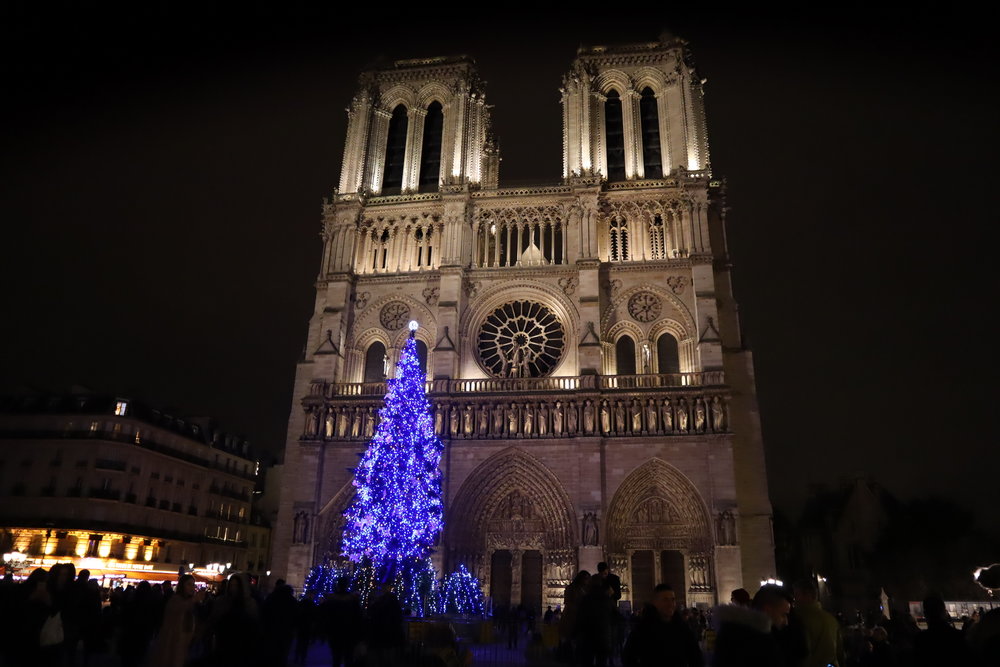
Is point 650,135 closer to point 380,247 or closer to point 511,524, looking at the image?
point 380,247

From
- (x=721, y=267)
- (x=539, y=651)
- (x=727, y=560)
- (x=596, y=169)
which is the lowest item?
(x=539, y=651)

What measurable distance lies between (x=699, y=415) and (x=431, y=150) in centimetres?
1659

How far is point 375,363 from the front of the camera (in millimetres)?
27016

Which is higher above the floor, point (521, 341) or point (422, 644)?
point (521, 341)

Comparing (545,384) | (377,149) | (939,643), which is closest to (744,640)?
(939,643)

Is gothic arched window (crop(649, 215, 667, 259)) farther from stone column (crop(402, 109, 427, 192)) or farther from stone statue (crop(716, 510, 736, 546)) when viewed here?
Result: stone column (crop(402, 109, 427, 192))

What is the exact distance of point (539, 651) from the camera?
41.0 feet

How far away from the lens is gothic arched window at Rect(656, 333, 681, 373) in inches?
985

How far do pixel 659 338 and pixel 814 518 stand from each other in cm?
2211

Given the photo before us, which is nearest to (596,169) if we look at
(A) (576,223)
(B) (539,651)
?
(A) (576,223)

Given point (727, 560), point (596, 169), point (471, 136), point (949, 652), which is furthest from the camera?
point (471, 136)

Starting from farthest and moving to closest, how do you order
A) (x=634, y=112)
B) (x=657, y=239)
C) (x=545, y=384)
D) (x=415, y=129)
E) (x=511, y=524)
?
(x=415, y=129)
(x=634, y=112)
(x=657, y=239)
(x=545, y=384)
(x=511, y=524)

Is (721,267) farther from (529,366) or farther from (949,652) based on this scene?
(949,652)

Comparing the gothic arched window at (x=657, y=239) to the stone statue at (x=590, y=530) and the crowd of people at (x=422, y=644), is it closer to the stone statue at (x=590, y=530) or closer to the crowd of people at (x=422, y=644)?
the stone statue at (x=590, y=530)
